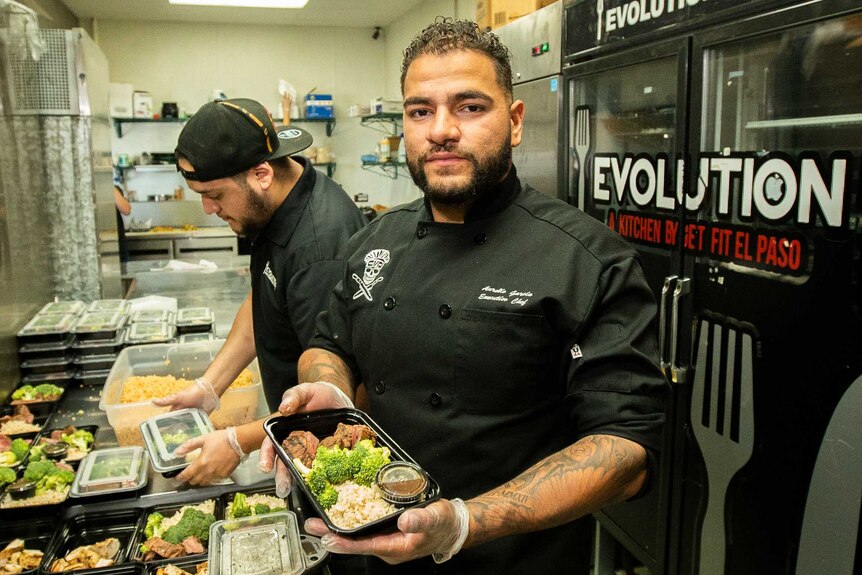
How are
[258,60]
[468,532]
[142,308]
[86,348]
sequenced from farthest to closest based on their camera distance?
[258,60] < [142,308] < [86,348] < [468,532]

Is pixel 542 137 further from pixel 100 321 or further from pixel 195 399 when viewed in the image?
pixel 100 321

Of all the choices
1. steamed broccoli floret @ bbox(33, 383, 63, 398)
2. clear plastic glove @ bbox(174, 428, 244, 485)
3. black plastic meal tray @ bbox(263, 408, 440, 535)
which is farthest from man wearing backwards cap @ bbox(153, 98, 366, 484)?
steamed broccoli floret @ bbox(33, 383, 63, 398)

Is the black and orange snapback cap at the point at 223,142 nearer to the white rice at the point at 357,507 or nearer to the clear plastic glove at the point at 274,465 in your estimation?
the clear plastic glove at the point at 274,465

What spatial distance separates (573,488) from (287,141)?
1524 mm

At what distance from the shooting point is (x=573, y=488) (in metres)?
1.10

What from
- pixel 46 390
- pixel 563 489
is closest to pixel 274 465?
pixel 563 489

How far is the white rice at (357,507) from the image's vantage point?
1.01m

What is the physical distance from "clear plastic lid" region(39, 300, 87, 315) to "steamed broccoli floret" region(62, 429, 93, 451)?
3.52 feet

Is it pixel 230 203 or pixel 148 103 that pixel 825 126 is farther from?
pixel 148 103

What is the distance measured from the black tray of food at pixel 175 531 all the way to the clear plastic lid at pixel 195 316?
4.55ft

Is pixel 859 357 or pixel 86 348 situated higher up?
pixel 859 357

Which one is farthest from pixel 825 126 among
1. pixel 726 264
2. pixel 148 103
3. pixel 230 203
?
pixel 148 103

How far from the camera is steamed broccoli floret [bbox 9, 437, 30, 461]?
206 centimetres

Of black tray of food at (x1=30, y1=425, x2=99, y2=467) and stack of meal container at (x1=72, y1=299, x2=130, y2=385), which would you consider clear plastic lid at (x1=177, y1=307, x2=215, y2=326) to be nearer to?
stack of meal container at (x1=72, y1=299, x2=130, y2=385)
